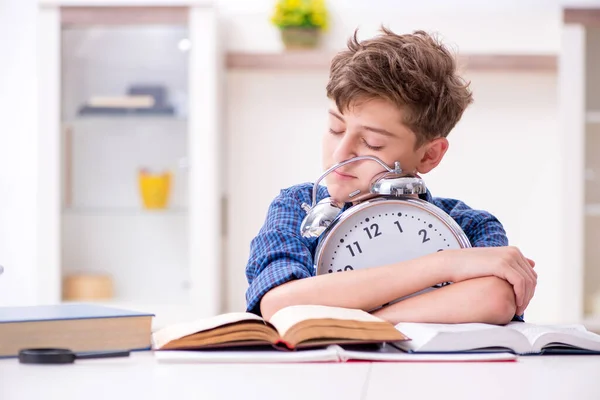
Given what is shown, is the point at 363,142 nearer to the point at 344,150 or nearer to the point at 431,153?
the point at 344,150

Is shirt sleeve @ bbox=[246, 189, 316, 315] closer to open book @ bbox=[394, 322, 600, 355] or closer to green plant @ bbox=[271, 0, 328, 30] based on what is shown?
open book @ bbox=[394, 322, 600, 355]

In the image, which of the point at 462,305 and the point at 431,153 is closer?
the point at 462,305

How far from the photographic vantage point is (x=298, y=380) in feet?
2.74

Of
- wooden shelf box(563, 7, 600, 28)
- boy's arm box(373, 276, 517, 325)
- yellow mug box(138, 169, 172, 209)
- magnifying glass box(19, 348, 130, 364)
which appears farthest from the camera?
yellow mug box(138, 169, 172, 209)

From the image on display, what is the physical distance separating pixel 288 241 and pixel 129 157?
222 cm

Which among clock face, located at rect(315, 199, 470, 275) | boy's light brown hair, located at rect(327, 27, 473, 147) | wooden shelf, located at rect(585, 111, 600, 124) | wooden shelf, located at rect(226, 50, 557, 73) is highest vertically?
wooden shelf, located at rect(226, 50, 557, 73)

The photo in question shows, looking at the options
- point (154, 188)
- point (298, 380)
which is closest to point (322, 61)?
point (154, 188)

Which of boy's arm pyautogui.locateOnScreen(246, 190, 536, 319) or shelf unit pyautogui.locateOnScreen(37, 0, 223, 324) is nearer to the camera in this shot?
boy's arm pyautogui.locateOnScreen(246, 190, 536, 319)

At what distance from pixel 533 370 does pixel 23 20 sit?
10.6ft

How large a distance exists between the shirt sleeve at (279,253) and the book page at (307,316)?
237 millimetres

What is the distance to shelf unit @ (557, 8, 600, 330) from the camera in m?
3.21

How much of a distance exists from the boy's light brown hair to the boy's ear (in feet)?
0.06

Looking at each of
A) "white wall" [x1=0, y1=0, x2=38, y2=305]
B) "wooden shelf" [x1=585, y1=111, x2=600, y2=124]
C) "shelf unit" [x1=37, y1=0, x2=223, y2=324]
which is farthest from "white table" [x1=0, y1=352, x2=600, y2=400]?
"white wall" [x1=0, y1=0, x2=38, y2=305]

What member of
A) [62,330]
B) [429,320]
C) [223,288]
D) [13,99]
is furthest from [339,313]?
[13,99]
